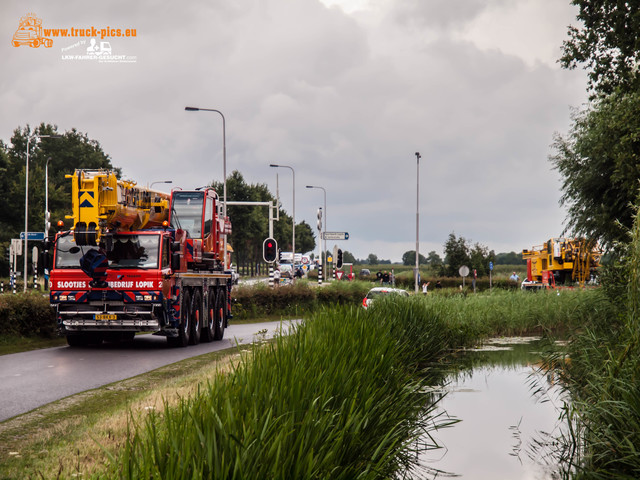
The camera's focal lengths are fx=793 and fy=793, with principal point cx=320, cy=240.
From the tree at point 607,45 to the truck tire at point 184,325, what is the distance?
10.0 metres

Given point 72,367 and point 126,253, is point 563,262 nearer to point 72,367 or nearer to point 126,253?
point 126,253

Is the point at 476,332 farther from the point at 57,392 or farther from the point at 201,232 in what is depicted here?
the point at 57,392

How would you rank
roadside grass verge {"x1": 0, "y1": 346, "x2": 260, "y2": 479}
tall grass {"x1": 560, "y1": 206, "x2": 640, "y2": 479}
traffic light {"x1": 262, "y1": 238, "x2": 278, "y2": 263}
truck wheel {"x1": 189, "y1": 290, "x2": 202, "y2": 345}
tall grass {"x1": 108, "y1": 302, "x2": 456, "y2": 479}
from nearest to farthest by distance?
tall grass {"x1": 108, "y1": 302, "x2": 456, "y2": 479} < roadside grass verge {"x1": 0, "y1": 346, "x2": 260, "y2": 479} < tall grass {"x1": 560, "y1": 206, "x2": 640, "y2": 479} < truck wheel {"x1": 189, "y1": 290, "x2": 202, "y2": 345} < traffic light {"x1": 262, "y1": 238, "x2": 278, "y2": 263}

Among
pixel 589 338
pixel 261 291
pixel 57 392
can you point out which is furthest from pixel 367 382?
pixel 261 291

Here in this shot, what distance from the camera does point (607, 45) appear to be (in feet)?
54.0

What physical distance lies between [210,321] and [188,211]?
3025 millimetres

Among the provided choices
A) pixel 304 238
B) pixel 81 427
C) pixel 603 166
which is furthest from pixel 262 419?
pixel 304 238

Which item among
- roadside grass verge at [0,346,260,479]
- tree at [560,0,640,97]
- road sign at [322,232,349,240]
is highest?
tree at [560,0,640,97]

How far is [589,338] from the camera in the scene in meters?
10.3

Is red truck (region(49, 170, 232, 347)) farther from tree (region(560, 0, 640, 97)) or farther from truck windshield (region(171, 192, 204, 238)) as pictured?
tree (region(560, 0, 640, 97))

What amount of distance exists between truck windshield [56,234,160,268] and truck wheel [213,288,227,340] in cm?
428

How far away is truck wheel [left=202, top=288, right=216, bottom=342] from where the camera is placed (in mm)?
20609

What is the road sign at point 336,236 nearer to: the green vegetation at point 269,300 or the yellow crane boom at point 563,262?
the green vegetation at point 269,300

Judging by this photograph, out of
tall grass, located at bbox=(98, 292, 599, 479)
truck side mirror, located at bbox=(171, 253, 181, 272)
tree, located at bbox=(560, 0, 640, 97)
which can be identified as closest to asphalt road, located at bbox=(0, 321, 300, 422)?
tall grass, located at bbox=(98, 292, 599, 479)
